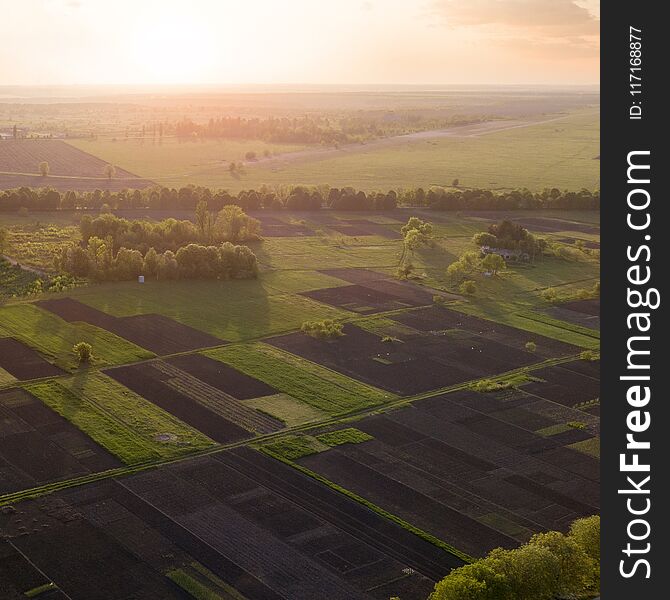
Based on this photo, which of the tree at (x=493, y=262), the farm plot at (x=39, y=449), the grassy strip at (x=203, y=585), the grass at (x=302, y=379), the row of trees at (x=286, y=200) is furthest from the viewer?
the row of trees at (x=286, y=200)

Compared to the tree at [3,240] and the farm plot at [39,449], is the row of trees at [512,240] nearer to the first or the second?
the tree at [3,240]

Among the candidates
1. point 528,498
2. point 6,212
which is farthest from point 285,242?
point 528,498

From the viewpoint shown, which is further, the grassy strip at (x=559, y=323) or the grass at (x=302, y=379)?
the grassy strip at (x=559, y=323)

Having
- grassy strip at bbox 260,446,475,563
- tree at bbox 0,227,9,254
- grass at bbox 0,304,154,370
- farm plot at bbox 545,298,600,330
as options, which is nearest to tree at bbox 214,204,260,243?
tree at bbox 0,227,9,254

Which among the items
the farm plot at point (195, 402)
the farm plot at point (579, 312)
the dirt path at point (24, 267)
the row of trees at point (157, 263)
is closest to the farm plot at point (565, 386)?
the farm plot at point (579, 312)

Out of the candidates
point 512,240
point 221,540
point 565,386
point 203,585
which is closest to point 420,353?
point 565,386

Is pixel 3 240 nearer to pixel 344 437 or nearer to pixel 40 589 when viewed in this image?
pixel 344 437

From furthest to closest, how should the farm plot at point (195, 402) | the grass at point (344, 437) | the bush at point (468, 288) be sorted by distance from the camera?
the bush at point (468, 288)
the farm plot at point (195, 402)
the grass at point (344, 437)
